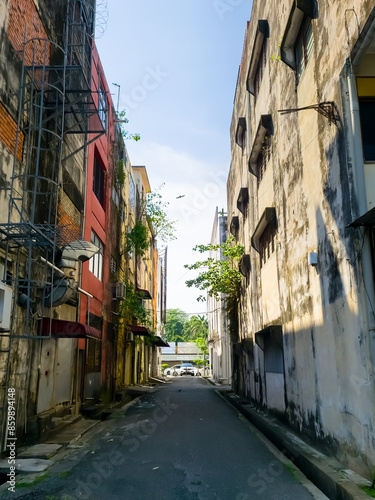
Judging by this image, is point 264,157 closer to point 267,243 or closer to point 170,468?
point 267,243

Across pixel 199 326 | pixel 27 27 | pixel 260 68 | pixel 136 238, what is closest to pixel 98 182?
pixel 136 238

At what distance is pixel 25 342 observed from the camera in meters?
8.98

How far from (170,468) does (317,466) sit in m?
2.32

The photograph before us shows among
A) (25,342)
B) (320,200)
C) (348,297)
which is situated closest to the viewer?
(348,297)

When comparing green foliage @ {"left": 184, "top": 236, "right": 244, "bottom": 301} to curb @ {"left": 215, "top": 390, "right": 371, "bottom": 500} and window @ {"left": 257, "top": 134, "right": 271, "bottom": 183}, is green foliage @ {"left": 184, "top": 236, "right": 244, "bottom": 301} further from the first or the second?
curb @ {"left": 215, "top": 390, "right": 371, "bottom": 500}

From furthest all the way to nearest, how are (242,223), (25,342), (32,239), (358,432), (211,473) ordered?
(242,223)
(25,342)
(32,239)
(211,473)
(358,432)

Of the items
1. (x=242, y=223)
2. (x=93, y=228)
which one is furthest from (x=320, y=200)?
(x=242, y=223)

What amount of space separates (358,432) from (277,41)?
31.9ft

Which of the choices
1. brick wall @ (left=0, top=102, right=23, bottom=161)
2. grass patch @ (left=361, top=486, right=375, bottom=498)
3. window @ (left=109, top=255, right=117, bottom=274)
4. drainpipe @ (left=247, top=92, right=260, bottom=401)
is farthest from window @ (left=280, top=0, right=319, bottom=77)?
window @ (left=109, top=255, right=117, bottom=274)

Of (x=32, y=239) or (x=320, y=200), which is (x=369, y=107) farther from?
(x=32, y=239)

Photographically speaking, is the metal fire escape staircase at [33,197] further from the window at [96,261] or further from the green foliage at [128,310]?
the green foliage at [128,310]

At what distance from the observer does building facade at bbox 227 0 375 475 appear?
6199mm

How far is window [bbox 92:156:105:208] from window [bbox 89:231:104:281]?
5.64 ft

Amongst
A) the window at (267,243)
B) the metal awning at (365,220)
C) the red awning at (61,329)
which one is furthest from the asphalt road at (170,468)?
the window at (267,243)
